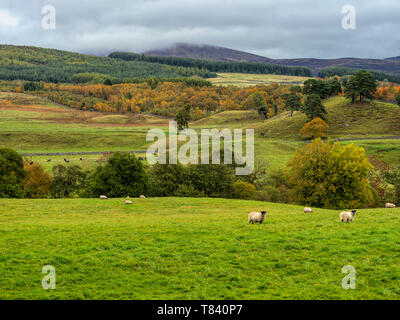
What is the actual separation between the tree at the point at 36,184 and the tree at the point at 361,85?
13200 cm

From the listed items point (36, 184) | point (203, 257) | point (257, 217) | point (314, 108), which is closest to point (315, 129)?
point (314, 108)

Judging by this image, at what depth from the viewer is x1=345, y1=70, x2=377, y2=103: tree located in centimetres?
15438

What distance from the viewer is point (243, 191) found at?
69875 mm

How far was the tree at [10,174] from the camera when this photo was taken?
56125mm

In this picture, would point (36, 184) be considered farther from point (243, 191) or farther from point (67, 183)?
point (243, 191)

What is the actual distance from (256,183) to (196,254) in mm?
60765

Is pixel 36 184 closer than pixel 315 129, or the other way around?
pixel 36 184

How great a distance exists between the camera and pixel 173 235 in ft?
76.0

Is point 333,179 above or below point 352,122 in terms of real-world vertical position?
below

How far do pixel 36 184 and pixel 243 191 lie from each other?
41.9 m

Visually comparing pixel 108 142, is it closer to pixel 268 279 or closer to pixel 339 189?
pixel 339 189

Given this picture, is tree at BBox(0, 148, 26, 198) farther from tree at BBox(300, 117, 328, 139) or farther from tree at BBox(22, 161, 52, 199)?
tree at BBox(300, 117, 328, 139)
